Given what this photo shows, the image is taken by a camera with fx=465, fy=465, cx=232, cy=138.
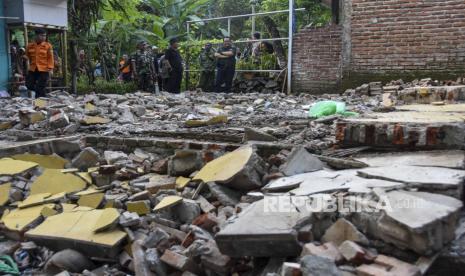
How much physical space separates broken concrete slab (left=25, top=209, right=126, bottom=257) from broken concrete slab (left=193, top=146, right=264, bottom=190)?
2.44 ft

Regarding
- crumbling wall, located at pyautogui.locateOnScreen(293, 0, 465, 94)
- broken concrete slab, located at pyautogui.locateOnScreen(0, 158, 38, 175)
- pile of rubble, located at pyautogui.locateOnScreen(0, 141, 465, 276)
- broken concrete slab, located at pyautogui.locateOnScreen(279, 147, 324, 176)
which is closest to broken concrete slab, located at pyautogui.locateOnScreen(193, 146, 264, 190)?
pile of rubble, located at pyautogui.locateOnScreen(0, 141, 465, 276)

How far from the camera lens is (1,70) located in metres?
10.8

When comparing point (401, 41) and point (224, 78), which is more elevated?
point (401, 41)

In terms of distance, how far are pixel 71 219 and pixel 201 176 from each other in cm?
92

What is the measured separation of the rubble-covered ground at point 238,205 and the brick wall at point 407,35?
3.71 meters

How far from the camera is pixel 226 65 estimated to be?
11.5 m

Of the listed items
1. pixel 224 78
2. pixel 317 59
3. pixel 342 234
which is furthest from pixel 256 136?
pixel 224 78

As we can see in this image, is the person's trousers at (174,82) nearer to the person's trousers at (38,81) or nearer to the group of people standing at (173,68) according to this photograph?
the group of people standing at (173,68)

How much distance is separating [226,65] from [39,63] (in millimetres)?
4316

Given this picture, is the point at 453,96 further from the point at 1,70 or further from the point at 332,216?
the point at 1,70

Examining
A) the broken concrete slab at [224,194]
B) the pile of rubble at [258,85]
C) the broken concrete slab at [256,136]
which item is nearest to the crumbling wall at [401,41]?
the pile of rubble at [258,85]

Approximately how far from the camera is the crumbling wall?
805 centimetres

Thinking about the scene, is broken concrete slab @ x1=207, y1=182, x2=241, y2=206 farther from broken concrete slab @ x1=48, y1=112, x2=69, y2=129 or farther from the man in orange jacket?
the man in orange jacket

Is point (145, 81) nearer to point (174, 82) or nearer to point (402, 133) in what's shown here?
point (174, 82)
